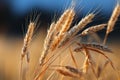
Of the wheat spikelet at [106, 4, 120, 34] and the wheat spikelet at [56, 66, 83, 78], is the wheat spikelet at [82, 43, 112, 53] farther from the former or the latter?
the wheat spikelet at [106, 4, 120, 34]

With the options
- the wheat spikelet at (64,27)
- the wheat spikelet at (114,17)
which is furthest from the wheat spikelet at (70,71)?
the wheat spikelet at (114,17)

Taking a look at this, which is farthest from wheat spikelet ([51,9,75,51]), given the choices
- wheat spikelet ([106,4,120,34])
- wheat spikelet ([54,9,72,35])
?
wheat spikelet ([106,4,120,34])

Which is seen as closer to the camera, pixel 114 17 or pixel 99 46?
pixel 99 46

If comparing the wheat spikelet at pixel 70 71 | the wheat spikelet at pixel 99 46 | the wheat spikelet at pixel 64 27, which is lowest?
the wheat spikelet at pixel 70 71

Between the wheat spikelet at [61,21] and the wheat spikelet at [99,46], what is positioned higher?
the wheat spikelet at [61,21]

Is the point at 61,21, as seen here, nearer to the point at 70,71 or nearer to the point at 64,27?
the point at 64,27

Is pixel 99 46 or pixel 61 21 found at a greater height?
pixel 61 21

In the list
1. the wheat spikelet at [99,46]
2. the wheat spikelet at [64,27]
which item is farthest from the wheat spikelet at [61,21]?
the wheat spikelet at [99,46]

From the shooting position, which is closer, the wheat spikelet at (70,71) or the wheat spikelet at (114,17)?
the wheat spikelet at (70,71)

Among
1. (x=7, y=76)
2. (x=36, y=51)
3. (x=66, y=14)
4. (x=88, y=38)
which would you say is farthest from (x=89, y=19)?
(x=36, y=51)

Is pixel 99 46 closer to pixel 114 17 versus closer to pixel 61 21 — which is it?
pixel 61 21

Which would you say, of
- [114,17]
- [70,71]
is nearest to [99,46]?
[70,71]

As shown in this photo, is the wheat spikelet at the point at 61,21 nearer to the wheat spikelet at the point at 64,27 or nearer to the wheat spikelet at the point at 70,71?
the wheat spikelet at the point at 64,27

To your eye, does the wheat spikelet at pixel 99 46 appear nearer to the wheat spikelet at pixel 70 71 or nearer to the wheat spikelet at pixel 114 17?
the wheat spikelet at pixel 70 71
